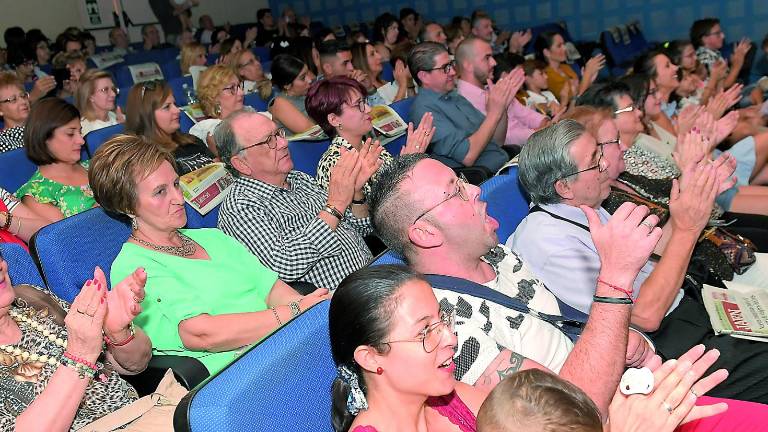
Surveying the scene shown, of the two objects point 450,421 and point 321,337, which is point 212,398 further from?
point 450,421

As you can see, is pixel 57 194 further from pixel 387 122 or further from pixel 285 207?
pixel 387 122

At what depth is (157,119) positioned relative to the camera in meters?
3.64

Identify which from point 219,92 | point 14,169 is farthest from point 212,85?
point 14,169

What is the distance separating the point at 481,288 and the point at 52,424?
94cm

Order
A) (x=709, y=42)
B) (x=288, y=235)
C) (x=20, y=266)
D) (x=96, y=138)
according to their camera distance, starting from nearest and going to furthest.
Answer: (x=20, y=266) < (x=288, y=235) < (x=96, y=138) < (x=709, y=42)

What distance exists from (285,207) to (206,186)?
1.13 ft

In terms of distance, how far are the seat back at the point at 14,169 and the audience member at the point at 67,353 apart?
5.16ft

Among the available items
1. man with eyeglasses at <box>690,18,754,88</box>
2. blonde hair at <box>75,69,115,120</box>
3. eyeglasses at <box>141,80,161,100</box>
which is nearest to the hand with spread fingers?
eyeglasses at <box>141,80,161,100</box>

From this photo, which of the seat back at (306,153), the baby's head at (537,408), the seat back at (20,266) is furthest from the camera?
the seat back at (306,153)

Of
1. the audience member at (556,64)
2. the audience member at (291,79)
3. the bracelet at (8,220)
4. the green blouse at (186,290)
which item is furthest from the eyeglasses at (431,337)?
the audience member at (556,64)

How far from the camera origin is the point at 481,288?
172 centimetres

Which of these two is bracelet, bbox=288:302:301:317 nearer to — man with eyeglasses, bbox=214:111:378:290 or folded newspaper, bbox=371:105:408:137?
man with eyeglasses, bbox=214:111:378:290

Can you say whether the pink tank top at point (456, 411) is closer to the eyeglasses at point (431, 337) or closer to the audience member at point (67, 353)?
the eyeglasses at point (431, 337)

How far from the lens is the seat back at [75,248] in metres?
2.02
